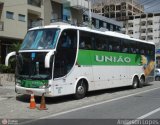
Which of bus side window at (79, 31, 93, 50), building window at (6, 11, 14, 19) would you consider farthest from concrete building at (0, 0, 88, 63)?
bus side window at (79, 31, 93, 50)

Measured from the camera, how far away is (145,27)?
136000mm

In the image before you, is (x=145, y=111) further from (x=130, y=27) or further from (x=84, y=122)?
(x=130, y=27)

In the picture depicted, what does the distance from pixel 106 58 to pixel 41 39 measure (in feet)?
16.7

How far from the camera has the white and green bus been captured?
15.5 m

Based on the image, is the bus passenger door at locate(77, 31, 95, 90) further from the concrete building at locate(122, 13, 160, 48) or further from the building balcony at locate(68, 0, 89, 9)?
the concrete building at locate(122, 13, 160, 48)

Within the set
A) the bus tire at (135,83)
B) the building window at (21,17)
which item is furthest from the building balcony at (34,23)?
the bus tire at (135,83)

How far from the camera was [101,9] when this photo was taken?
136000 millimetres

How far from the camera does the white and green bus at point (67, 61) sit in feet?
50.9

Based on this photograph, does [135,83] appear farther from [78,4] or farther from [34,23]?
[78,4]

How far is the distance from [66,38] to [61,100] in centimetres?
312

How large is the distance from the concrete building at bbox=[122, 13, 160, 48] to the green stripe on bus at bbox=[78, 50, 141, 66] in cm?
10691

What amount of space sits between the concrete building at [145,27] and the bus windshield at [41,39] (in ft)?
377

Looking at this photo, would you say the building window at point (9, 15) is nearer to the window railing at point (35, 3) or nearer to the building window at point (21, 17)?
the building window at point (21, 17)

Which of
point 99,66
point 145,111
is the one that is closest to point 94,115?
point 145,111
